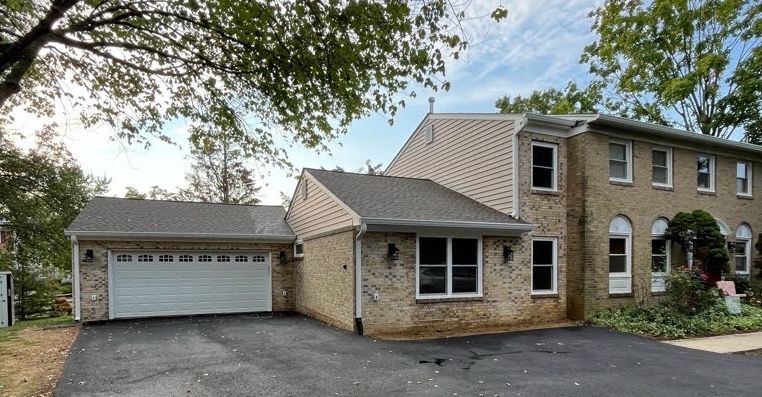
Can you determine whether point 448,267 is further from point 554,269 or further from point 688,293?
point 688,293

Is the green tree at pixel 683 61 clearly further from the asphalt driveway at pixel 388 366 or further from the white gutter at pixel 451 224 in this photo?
the asphalt driveway at pixel 388 366

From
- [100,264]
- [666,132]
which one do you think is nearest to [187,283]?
[100,264]

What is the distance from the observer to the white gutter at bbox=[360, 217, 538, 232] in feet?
31.0

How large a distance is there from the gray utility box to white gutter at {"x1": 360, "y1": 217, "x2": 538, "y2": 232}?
1108 cm

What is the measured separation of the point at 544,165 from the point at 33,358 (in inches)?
483

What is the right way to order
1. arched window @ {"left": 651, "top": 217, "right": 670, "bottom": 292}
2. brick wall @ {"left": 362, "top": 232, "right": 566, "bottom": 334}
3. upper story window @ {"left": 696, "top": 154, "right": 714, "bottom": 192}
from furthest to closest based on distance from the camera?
upper story window @ {"left": 696, "top": 154, "right": 714, "bottom": 192}
arched window @ {"left": 651, "top": 217, "right": 670, "bottom": 292}
brick wall @ {"left": 362, "top": 232, "right": 566, "bottom": 334}

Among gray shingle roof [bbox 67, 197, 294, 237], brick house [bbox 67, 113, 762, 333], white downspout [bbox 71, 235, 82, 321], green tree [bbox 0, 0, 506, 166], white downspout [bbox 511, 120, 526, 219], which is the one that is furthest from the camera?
gray shingle roof [bbox 67, 197, 294, 237]

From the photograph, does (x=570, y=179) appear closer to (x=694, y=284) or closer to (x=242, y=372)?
(x=694, y=284)

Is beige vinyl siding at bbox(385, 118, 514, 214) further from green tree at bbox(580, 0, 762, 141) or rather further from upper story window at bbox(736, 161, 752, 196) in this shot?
green tree at bbox(580, 0, 762, 141)

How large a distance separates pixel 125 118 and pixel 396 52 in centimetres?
511

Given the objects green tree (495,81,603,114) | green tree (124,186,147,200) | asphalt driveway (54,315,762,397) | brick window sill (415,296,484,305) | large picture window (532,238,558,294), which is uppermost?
green tree (495,81,603,114)

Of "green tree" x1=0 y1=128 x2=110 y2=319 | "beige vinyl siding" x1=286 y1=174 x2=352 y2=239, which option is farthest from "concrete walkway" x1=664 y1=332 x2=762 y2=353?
"green tree" x1=0 y1=128 x2=110 y2=319

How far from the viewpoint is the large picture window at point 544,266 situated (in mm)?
11672

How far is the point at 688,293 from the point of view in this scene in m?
11.3
